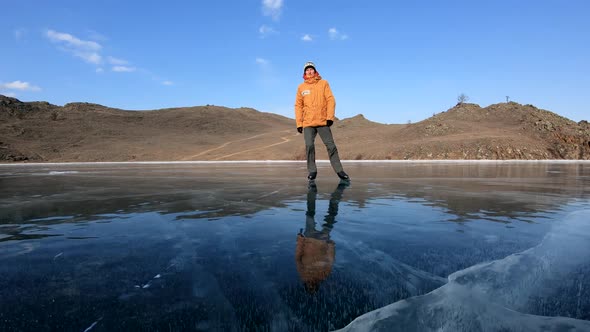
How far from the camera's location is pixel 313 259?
7.27ft

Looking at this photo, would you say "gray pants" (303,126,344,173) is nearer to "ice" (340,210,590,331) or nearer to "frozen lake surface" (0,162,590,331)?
"frozen lake surface" (0,162,590,331)

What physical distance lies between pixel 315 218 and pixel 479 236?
1.49 meters

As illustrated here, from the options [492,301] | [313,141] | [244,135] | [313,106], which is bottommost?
[492,301]

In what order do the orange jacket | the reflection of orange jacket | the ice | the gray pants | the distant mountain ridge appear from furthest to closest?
the distant mountain ridge
the gray pants
the orange jacket
the reflection of orange jacket
the ice

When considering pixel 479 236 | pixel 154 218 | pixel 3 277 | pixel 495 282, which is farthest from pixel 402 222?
pixel 3 277

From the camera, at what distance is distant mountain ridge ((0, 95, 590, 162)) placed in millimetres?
30016

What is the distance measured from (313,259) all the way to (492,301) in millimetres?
989

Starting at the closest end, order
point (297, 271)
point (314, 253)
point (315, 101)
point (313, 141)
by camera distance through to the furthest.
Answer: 1. point (297, 271)
2. point (314, 253)
3. point (315, 101)
4. point (313, 141)

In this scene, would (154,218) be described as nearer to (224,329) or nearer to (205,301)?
(205,301)

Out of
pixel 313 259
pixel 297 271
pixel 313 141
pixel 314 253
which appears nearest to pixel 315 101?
pixel 313 141

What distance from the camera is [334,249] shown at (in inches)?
95.7

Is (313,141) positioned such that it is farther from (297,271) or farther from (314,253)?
(297,271)

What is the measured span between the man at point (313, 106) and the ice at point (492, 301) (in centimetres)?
516

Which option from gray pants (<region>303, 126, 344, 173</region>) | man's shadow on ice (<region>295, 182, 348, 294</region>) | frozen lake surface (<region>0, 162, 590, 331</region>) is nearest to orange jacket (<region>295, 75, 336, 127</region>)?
gray pants (<region>303, 126, 344, 173</region>)
